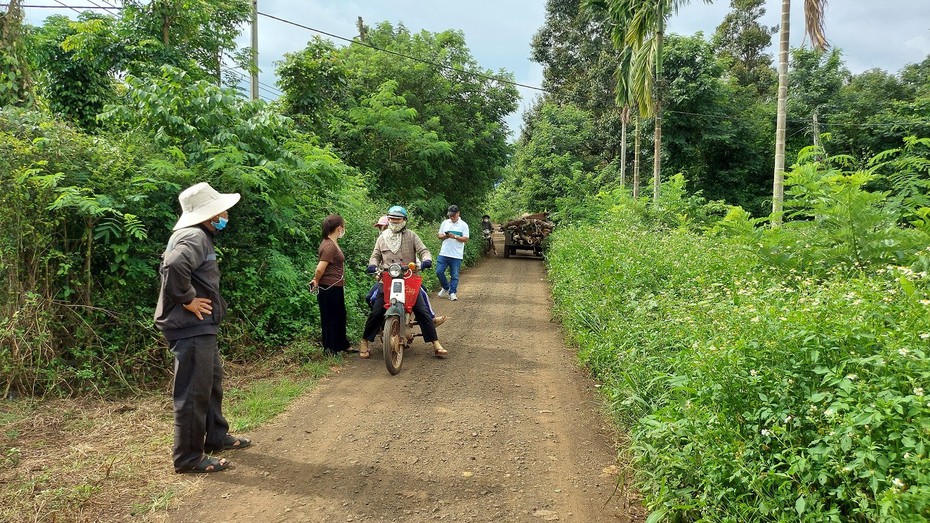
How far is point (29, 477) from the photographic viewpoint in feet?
11.4

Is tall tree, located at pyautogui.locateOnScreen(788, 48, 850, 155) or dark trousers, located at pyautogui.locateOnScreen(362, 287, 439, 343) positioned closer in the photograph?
dark trousers, located at pyautogui.locateOnScreen(362, 287, 439, 343)

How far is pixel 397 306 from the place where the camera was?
20.1 ft

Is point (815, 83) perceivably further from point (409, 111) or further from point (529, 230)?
point (409, 111)

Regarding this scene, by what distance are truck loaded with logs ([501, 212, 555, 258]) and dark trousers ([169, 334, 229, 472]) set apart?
1736cm

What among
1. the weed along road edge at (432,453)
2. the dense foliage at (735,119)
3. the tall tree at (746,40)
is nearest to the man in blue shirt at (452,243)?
the weed along road edge at (432,453)

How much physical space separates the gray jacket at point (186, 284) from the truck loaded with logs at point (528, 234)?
1723 centimetres

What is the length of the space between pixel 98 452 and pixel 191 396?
0.84m

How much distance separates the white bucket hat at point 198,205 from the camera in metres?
3.88

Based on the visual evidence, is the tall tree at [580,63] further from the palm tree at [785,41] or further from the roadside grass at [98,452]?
the roadside grass at [98,452]

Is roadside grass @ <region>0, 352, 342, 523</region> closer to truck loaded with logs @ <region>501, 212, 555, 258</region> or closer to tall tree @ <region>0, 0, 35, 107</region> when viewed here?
tall tree @ <region>0, 0, 35, 107</region>

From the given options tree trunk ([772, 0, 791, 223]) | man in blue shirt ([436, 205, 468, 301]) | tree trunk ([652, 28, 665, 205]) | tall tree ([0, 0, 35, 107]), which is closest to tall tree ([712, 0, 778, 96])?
tree trunk ([652, 28, 665, 205])

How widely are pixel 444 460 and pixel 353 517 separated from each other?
89 centimetres

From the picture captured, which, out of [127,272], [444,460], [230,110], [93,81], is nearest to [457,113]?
[93,81]

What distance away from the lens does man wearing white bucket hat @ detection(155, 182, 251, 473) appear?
12.0ft
